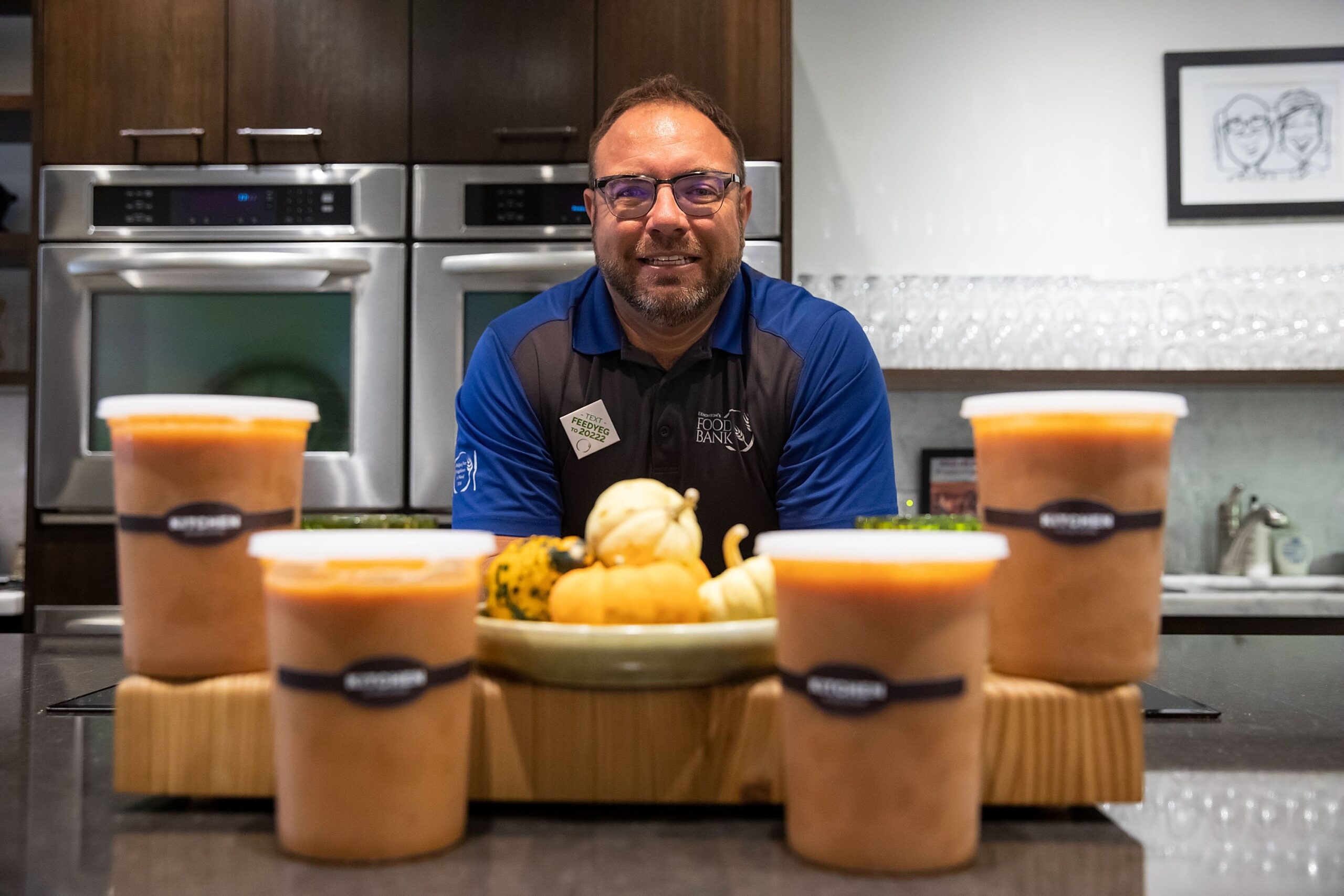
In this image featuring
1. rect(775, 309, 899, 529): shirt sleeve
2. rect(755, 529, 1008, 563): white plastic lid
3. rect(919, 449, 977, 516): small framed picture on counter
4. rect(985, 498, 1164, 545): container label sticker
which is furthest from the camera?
rect(919, 449, 977, 516): small framed picture on counter

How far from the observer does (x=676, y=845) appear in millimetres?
729

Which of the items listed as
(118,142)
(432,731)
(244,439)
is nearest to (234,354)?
(118,142)

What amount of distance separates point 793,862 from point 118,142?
2710mm

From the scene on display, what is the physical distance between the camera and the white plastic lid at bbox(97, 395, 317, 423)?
0.77m

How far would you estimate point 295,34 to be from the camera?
8.86 feet

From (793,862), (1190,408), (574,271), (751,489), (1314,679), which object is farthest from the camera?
(1190,408)

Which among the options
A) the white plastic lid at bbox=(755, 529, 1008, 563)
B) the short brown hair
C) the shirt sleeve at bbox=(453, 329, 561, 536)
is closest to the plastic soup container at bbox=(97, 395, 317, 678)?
the white plastic lid at bbox=(755, 529, 1008, 563)

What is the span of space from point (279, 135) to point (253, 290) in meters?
0.38

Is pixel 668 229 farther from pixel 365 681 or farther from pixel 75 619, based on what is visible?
pixel 75 619

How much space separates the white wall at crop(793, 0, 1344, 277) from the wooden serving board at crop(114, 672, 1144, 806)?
8.44ft

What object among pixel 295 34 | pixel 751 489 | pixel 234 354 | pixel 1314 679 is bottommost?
pixel 1314 679

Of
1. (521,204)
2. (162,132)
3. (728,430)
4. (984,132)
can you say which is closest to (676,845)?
(728,430)

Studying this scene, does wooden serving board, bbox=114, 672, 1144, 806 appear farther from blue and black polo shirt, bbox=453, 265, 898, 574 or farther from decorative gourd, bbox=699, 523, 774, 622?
blue and black polo shirt, bbox=453, 265, 898, 574

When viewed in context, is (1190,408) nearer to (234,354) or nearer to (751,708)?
(234,354)
